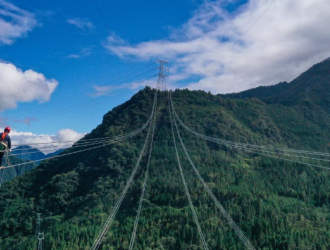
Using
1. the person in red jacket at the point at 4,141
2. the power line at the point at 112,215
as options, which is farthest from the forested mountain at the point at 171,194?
the person in red jacket at the point at 4,141

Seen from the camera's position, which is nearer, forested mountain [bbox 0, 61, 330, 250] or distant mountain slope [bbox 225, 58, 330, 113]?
forested mountain [bbox 0, 61, 330, 250]

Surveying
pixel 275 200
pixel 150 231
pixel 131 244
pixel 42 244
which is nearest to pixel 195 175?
pixel 275 200

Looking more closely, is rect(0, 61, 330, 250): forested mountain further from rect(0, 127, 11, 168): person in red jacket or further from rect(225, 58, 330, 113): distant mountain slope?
rect(225, 58, 330, 113): distant mountain slope

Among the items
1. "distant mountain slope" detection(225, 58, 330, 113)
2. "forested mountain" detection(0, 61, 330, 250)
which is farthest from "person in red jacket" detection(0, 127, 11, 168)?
"distant mountain slope" detection(225, 58, 330, 113)

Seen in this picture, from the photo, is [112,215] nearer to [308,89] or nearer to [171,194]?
[171,194]

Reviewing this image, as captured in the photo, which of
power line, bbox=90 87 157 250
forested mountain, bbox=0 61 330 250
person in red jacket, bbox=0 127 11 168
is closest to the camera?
person in red jacket, bbox=0 127 11 168

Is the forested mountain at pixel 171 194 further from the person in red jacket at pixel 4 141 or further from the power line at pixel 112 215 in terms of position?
the person in red jacket at pixel 4 141

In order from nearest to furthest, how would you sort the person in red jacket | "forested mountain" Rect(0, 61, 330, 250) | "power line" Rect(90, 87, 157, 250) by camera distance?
1. the person in red jacket
2. "power line" Rect(90, 87, 157, 250)
3. "forested mountain" Rect(0, 61, 330, 250)

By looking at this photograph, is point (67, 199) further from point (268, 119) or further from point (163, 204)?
point (268, 119)
